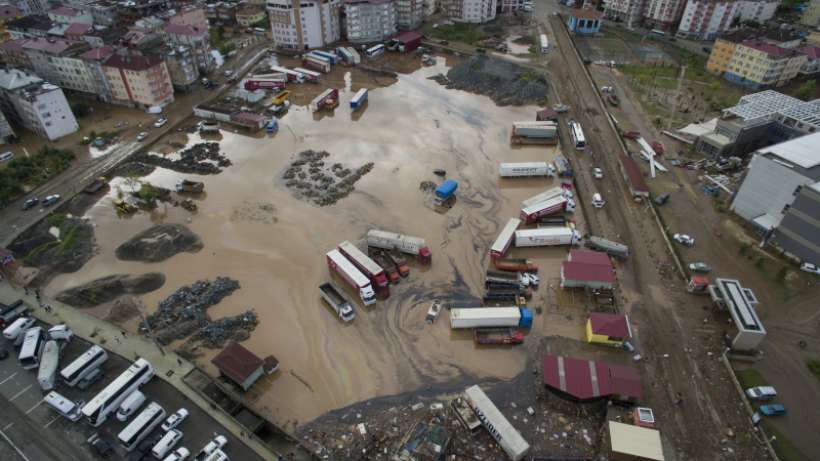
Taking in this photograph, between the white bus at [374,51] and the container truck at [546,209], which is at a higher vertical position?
the white bus at [374,51]

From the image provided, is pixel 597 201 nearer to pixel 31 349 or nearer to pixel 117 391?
pixel 117 391

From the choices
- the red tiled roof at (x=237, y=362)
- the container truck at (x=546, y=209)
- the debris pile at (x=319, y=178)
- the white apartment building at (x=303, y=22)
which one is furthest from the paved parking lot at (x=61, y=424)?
the white apartment building at (x=303, y=22)

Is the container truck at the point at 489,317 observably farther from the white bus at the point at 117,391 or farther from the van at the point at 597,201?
the white bus at the point at 117,391

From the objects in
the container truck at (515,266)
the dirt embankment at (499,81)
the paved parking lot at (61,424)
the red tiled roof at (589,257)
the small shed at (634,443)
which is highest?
the dirt embankment at (499,81)

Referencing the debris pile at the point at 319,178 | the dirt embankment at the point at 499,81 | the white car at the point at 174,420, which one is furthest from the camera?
the dirt embankment at the point at 499,81

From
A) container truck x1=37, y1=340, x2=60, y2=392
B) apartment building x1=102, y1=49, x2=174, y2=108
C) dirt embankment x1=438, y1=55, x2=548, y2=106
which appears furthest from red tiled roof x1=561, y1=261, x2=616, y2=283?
apartment building x1=102, y1=49, x2=174, y2=108

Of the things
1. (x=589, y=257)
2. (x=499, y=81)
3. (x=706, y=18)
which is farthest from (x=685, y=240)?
(x=706, y=18)

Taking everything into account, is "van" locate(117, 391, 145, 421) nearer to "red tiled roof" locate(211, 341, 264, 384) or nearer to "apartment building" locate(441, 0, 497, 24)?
"red tiled roof" locate(211, 341, 264, 384)
